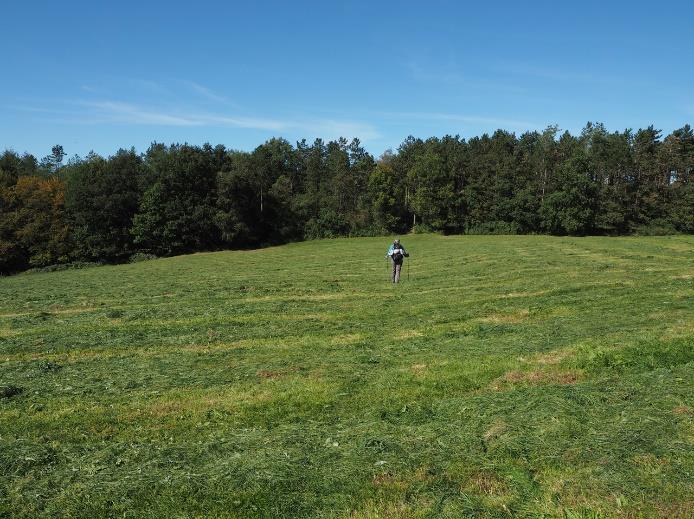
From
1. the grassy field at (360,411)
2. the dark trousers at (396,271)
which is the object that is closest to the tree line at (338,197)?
the dark trousers at (396,271)

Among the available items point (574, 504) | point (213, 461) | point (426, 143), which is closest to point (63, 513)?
point (213, 461)

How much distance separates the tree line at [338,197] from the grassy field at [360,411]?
2173 inches

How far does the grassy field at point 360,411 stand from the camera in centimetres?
554

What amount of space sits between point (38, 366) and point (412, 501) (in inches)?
386

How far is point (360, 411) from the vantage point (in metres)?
8.44

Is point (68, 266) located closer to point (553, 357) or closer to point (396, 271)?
point (396, 271)

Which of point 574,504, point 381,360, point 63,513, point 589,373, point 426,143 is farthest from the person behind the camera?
point 426,143

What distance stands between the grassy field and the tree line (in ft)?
181

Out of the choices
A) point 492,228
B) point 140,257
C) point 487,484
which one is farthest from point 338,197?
point 487,484

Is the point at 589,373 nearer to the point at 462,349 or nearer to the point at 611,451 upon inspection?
the point at 462,349

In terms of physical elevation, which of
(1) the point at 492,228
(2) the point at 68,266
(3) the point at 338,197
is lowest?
(2) the point at 68,266

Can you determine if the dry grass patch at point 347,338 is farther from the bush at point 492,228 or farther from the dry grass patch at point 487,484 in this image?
the bush at point 492,228

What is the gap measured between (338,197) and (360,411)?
82.5 meters

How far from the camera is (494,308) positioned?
1708 centimetres
